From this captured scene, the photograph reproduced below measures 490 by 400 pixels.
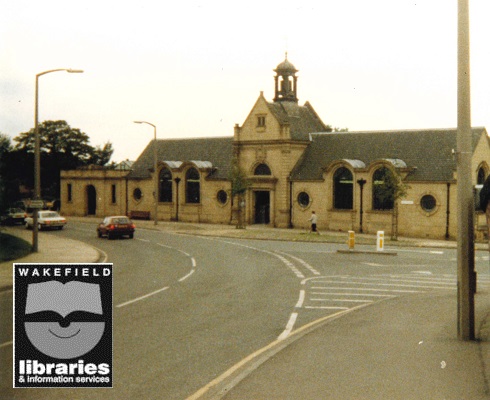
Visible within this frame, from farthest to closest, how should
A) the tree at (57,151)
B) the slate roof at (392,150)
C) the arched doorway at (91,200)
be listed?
the tree at (57,151), the arched doorway at (91,200), the slate roof at (392,150)

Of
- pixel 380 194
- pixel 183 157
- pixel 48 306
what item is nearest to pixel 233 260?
pixel 380 194

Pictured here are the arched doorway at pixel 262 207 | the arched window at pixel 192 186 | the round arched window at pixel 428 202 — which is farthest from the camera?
the arched window at pixel 192 186

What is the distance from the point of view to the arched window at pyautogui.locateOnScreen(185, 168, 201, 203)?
61.0 metres

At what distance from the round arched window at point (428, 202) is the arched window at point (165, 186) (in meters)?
24.7

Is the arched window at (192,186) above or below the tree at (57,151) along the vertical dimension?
below

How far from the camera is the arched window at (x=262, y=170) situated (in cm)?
5634

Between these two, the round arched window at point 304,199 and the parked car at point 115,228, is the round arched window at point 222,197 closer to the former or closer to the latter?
the round arched window at point 304,199

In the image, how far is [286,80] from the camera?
60250 millimetres

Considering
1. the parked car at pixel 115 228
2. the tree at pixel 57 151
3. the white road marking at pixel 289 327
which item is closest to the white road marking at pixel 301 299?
the white road marking at pixel 289 327

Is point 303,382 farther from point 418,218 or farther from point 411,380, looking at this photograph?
point 418,218

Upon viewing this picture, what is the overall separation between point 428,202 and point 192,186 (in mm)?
22618

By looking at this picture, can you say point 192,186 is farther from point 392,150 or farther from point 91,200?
point 392,150

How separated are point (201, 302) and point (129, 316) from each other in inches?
114

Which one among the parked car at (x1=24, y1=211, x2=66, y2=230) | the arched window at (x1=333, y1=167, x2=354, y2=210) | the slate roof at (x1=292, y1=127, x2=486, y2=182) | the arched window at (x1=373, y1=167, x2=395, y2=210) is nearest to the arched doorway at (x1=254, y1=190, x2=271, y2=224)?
the slate roof at (x1=292, y1=127, x2=486, y2=182)
